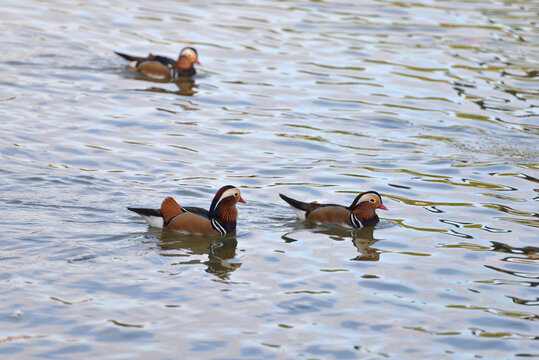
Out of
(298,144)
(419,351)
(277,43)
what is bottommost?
(419,351)

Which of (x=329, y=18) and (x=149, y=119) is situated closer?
(x=149, y=119)

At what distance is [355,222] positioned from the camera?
41.0 feet

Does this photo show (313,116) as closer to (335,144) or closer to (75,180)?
(335,144)

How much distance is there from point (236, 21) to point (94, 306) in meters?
16.4

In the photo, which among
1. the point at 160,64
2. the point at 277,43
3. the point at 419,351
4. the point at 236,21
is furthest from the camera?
the point at 236,21

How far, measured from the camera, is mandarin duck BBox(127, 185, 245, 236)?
11.9 m

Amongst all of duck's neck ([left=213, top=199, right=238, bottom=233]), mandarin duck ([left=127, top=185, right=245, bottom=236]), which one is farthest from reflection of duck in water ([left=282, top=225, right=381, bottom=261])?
mandarin duck ([left=127, top=185, right=245, bottom=236])

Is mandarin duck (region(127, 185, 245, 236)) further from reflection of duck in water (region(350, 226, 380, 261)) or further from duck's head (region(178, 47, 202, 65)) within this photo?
duck's head (region(178, 47, 202, 65))

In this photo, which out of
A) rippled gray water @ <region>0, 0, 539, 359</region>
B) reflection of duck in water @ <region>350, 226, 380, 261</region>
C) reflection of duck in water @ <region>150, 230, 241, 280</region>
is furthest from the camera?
reflection of duck in water @ <region>350, 226, 380, 261</region>

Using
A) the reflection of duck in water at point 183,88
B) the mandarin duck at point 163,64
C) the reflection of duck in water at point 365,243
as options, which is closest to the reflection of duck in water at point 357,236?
the reflection of duck in water at point 365,243

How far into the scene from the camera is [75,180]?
44.2ft

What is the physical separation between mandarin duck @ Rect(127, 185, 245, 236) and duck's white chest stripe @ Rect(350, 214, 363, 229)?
158cm

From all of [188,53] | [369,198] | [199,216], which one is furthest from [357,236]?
[188,53]

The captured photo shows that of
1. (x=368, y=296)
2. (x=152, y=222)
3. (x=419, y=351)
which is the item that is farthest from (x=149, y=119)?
(x=419, y=351)
